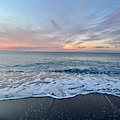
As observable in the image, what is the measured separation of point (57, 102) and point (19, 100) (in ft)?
6.99

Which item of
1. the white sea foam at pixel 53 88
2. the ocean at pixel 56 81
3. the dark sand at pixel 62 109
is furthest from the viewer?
the ocean at pixel 56 81

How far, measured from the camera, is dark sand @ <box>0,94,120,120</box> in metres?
3.33

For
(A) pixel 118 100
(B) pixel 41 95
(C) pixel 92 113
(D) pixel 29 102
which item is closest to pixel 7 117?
(D) pixel 29 102

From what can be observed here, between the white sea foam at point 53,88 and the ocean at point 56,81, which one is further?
the ocean at point 56,81

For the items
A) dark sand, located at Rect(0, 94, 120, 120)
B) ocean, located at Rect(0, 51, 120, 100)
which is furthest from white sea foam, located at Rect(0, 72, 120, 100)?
dark sand, located at Rect(0, 94, 120, 120)

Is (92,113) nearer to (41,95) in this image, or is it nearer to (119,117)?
(119,117)

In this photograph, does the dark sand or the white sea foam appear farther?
the white sea foam

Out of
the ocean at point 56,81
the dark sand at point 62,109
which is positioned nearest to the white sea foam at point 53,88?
the ocean at point 56,81

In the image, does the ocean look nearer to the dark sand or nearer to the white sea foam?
the white sea foam

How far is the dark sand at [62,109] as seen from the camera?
10.9ft

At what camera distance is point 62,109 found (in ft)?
12.4

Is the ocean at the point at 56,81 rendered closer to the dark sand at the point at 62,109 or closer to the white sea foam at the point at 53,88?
the white sea foam at the point at 53,88

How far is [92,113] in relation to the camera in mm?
3549

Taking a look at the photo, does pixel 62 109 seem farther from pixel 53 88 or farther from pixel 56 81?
pixel 56 81
